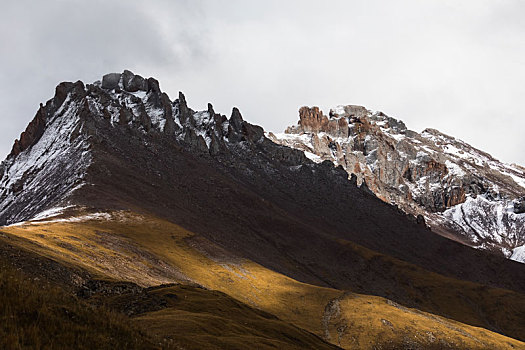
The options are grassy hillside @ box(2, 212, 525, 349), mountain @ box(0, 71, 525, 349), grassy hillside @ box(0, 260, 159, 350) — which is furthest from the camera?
grassy hillside @ box(2, 212, 525, 349)

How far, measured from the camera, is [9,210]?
177375 mm

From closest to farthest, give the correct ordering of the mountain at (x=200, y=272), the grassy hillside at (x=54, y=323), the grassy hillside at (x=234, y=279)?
the grassy hillside at (x=54, y=323) → the mountain at (x=200, y=272) → the grassy hillside at (x=234, y=279)

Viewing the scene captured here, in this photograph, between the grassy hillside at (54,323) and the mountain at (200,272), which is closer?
the grassy hillside at (54,323)

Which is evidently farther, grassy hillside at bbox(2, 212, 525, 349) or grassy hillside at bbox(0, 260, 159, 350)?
grassy hillside at bbox(2, 212, 525, 349)

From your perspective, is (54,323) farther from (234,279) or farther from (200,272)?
(234,279)

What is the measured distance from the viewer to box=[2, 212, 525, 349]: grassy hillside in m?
89.3

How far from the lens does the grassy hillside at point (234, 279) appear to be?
293 ft

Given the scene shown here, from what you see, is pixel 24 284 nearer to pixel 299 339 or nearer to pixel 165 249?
pixel 299 339

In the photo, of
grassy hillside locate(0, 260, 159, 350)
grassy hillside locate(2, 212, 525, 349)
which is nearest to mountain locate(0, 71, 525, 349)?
grassy hillside locate(2, 212, 525, 349)

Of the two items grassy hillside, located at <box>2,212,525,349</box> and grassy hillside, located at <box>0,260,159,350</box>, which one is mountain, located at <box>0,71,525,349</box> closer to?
grassy hillside, located at <box>2,212,525,349</box>

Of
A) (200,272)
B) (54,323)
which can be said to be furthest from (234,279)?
(54,323)

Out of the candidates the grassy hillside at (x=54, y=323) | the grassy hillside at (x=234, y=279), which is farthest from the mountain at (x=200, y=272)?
the grassy hillside at (x=54, y=323)

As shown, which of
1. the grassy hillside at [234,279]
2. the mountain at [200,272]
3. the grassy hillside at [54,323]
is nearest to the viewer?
the grassy hillside at [54,323]

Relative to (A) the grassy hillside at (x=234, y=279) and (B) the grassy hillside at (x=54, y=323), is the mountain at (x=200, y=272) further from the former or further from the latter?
(B) the grassy hillside at (x=54, y=323)
